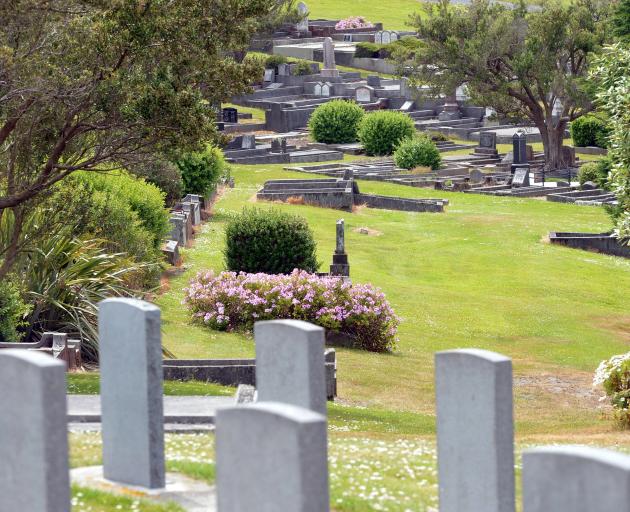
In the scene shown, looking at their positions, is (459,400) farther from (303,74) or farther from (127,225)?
(303,74)

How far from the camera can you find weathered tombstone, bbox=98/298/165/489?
742cm

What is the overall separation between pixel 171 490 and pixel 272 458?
224 centimetres

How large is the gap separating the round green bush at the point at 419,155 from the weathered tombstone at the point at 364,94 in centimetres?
2243

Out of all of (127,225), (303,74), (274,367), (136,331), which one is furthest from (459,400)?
(303,74)

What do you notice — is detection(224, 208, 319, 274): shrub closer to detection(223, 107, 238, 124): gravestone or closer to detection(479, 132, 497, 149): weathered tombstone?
detection(479, 132, 497, 149): weathered tombstone

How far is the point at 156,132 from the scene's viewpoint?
53.6 feet

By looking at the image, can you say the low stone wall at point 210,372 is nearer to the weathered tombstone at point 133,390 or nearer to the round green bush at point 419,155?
the weathered tombstone at point 133,390

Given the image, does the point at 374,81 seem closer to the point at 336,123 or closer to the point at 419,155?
the point at 336,123

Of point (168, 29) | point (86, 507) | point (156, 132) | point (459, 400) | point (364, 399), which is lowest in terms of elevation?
point (364, 399)

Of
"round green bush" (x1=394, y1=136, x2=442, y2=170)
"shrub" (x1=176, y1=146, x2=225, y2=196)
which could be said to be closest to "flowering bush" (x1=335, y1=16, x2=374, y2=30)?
"round green bush" (x1=394, y1=136, x2=442, y2=170)

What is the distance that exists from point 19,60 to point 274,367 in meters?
8.55

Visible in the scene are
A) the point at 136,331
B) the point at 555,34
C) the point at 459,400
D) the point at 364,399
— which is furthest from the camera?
the point at 555,34

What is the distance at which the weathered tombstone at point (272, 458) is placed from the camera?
5.52 metres

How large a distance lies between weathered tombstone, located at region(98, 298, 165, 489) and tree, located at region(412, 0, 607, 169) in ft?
166
